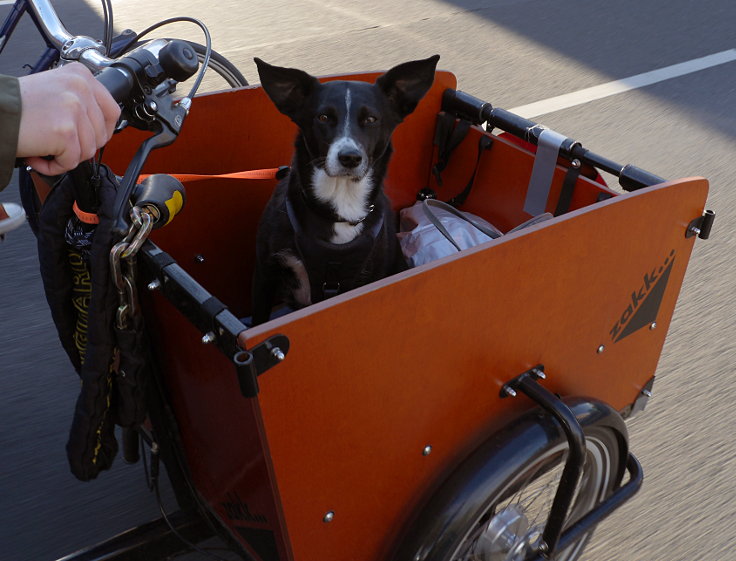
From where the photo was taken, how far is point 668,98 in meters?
4.91

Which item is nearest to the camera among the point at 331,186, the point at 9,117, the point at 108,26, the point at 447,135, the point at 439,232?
the point at 9,117

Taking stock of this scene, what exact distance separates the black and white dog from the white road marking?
271 cm

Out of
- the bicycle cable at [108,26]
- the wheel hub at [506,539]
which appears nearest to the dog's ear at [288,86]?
the bicycle cable at [108,26]

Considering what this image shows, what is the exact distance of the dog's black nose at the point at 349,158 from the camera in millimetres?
1868

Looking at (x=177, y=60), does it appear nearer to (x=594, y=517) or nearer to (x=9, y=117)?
(x=9, y=117)

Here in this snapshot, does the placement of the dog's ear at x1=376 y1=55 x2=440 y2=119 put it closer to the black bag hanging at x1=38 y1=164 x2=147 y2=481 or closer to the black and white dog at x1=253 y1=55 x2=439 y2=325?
the black and white dog at x1=253 y1=55 x2=439 y2=325

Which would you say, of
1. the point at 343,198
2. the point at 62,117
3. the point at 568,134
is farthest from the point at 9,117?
the point at 568,134

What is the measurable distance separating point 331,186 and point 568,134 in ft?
9.32

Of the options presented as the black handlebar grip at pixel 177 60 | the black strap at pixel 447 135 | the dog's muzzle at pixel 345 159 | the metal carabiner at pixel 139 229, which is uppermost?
the black handlebar grip at pixel 177 60

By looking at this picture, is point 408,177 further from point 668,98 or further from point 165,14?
point 165,14

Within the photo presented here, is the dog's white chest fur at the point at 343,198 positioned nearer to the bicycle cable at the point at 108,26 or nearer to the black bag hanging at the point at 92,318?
the black bag hanging at the point at 92,318

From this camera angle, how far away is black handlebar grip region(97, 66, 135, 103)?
111cm

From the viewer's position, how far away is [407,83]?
78.5 inches

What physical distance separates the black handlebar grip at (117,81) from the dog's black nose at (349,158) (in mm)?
777
